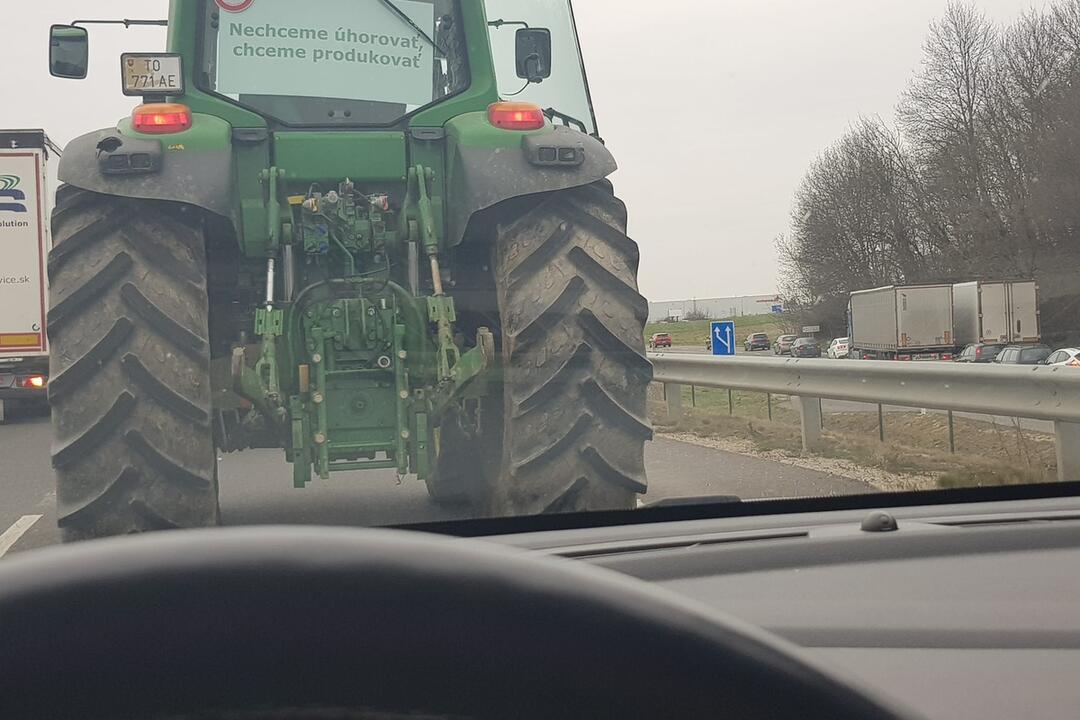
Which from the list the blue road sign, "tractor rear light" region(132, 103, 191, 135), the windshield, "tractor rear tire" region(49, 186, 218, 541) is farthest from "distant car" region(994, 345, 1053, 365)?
"tractor rear light" region(132, 103, 191, 135)

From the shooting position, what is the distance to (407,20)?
4.65 meters

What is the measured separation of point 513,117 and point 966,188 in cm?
193

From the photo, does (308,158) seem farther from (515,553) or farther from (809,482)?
(515,553)

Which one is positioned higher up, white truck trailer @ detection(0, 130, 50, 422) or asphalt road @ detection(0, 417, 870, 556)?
white truck trailer @ detection(0, 130, 50, 422)

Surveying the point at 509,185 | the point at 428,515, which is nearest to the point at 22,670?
the point at 428,515

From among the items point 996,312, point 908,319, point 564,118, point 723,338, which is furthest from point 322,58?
point 723,338

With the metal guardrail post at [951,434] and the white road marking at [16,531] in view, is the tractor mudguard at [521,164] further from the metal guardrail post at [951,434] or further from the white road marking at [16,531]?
the white road marking at [16,531]

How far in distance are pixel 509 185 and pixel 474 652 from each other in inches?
149

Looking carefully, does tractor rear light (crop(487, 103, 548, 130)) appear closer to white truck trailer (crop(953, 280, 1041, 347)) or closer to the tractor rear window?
the tractor rear window

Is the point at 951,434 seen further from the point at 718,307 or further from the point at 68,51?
the point at 68,51

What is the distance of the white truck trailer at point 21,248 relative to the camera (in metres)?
11.5

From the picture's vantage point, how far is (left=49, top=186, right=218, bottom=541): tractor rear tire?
3676 mm

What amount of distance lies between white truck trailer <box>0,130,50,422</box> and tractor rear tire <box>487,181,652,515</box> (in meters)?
8.39

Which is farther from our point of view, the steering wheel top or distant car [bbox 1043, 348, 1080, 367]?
distant car [bbox 1043, 348, 1080, 367]
